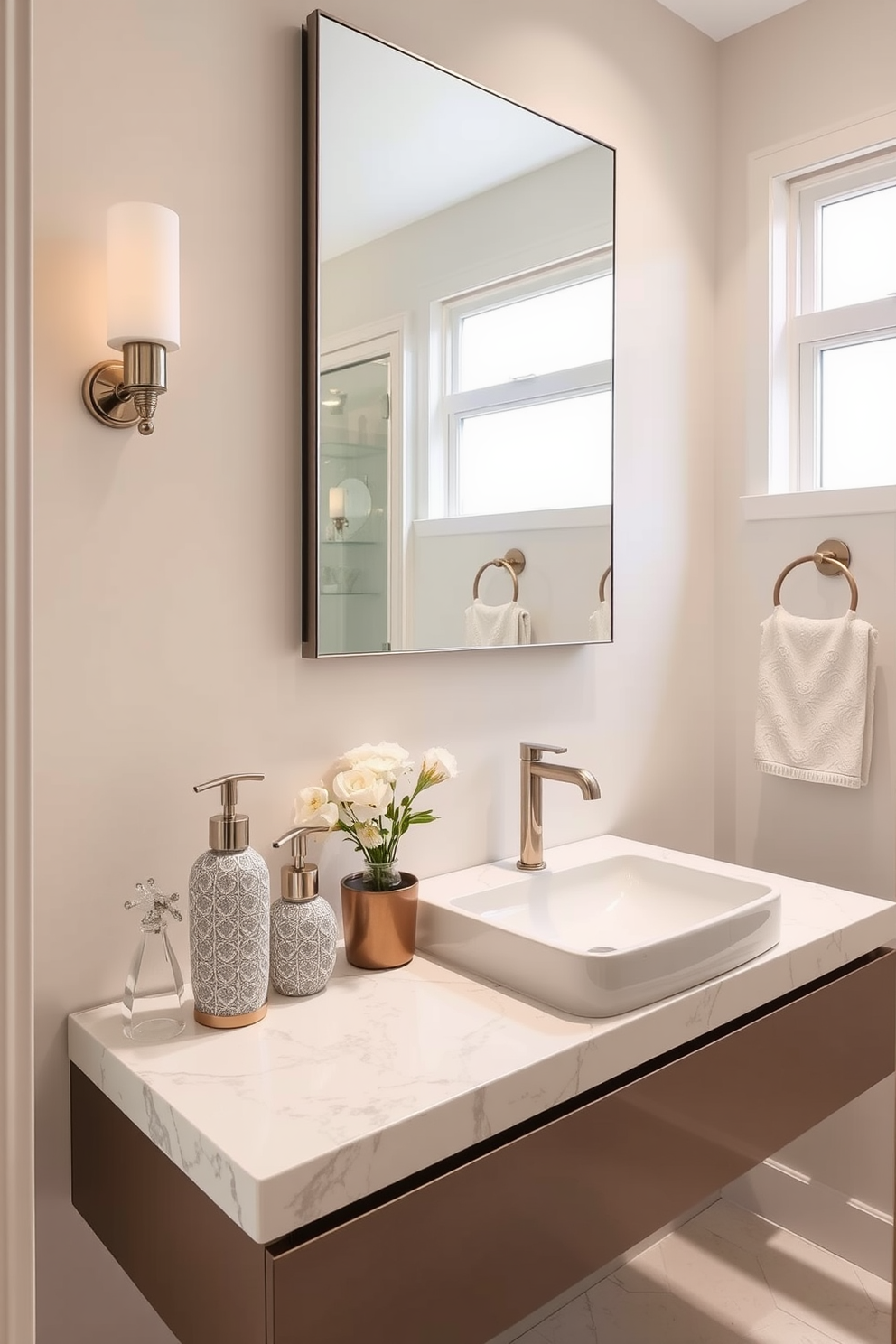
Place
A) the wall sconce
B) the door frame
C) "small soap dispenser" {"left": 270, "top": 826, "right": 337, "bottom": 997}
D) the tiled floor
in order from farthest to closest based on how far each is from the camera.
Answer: the tiled floor → "small soap dispenser" {"left": 270, "top": 826, "right": 337, "bottom": 997} → the wall sconce → the door frame

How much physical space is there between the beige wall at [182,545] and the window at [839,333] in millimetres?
679

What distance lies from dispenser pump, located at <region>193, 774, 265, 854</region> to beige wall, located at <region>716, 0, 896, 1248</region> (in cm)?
131

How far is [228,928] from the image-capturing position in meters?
1.17

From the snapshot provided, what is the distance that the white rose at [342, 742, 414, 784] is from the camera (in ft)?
4.52

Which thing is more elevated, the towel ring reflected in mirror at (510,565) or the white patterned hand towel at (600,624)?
the towel ring reflected in mirror at (510,565)

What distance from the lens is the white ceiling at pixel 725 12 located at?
→ 2000mm

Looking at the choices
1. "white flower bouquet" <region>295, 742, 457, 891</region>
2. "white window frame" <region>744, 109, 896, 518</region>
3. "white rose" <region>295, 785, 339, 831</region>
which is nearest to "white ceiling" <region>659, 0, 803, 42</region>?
"white window frame" <region>744, 109, 896, 518</region>

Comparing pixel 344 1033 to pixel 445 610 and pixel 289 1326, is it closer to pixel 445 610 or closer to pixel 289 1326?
pixel 289 1326

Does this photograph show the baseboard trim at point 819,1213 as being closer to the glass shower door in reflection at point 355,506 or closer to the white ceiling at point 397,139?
the glass shower door in reflection at point 355,506

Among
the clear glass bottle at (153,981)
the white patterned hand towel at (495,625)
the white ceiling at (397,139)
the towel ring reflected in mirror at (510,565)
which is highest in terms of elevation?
the white ceiling at (397,139)

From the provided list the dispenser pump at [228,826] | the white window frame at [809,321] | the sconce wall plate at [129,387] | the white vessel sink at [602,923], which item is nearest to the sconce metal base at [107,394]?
the sconce wall plate at [129,387]

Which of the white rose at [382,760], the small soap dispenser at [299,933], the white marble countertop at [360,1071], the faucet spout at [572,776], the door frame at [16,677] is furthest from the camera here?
the faucet spout at [572,776]

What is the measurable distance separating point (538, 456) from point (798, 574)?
2.15ft

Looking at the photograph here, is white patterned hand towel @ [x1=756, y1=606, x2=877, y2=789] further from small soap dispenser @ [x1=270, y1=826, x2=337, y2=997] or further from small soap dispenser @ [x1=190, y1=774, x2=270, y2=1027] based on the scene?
small soap dispenser @ [x1=190, y1=774, x2=270, y2=1027]
